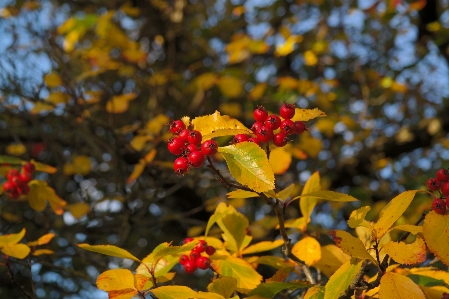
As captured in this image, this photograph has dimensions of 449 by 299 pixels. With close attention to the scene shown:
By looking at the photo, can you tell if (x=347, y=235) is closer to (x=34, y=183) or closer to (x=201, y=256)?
(x=201, y=256)

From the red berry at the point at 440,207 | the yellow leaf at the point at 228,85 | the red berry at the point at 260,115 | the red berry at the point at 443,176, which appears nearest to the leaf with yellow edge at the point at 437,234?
the red berry at the point at 440,207

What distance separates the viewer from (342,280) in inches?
45.7

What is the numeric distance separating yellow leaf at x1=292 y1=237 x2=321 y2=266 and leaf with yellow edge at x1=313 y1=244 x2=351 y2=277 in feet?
0.18

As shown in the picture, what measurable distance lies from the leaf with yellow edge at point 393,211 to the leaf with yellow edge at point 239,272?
41 centimetres

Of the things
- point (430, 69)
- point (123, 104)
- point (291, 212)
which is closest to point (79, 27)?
point (123, 104)

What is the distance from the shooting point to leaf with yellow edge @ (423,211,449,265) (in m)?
1.11

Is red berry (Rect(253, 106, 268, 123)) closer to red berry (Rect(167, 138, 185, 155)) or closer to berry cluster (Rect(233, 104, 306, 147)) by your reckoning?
berry cluster (Rect(233, 104, 306, 147))

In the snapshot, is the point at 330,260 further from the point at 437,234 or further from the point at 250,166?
the point at 250,166

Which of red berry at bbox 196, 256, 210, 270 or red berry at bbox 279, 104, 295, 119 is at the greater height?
red berry at bbox 279, 104, 295, 119

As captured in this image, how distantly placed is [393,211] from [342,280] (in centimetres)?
22

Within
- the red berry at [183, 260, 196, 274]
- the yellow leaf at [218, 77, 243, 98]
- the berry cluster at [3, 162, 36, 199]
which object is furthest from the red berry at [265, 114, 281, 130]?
the yellow leaf at [218, 77, 243, 98]

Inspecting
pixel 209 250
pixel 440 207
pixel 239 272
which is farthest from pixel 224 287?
pixel 440 207

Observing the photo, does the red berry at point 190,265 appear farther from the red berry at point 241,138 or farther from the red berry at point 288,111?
the red berry at point 288,111

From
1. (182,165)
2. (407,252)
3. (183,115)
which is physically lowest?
(183,115)
